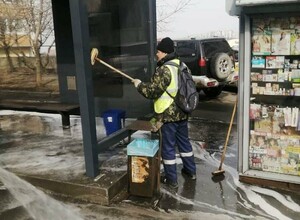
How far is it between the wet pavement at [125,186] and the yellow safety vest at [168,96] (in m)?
1.03

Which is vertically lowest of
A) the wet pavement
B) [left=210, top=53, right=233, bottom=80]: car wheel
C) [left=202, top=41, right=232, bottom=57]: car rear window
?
the wet pavement

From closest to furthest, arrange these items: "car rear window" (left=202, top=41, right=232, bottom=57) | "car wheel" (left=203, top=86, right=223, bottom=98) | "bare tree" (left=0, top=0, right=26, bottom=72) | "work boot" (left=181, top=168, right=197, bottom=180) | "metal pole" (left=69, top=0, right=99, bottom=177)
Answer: "metal pole" (left=69, top=0, right=99, bottom=177)
"work boot" (left=181, top=168, right=197, bottom=180)
"car rear window" (left=202, top=41, right=232, bottom=57)
"car wheel" (left=203, top=86, right=223, bottom=98)
"bare tree" (left=0, top=0, right=26, bottom=72)

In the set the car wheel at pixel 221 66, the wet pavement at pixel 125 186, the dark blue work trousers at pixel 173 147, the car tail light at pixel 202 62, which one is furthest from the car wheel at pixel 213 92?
the dark blue work trousers at pixel 173 147

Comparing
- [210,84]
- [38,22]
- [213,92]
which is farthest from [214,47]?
[38,22]

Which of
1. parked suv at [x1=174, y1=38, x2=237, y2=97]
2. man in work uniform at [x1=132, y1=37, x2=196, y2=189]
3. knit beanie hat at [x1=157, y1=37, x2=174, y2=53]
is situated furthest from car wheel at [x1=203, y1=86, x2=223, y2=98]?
knit beanie hat at [x1=157, y1=37, x2=174, y2=53]

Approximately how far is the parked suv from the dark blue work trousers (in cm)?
605

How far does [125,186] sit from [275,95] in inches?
88.1

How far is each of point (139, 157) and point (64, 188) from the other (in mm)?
1091

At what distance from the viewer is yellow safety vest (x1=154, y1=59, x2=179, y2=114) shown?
165 inches

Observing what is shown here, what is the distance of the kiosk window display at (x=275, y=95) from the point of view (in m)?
4.07

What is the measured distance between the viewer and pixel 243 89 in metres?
4.26

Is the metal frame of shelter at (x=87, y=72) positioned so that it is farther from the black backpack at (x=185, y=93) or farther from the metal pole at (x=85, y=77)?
the black backpack at (x=185, y=93)

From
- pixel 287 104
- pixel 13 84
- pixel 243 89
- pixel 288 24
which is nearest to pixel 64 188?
pixel 243 89

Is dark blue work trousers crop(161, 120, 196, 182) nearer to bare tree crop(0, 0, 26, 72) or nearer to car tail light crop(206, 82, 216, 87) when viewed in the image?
car tail light crop(206, 82, 216, 87)
